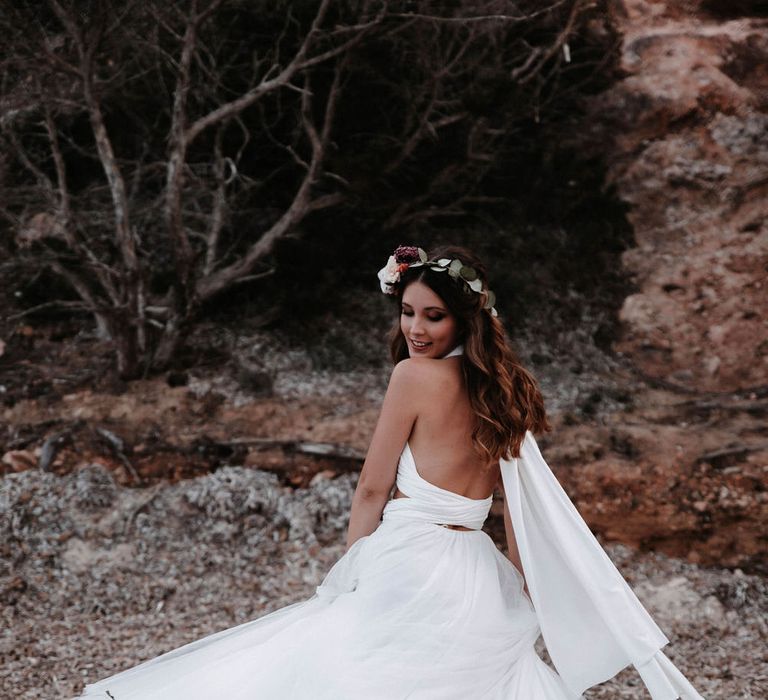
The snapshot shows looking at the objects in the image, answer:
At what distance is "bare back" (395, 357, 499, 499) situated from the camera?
2.31m

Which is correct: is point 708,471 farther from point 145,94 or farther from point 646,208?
point 145,94

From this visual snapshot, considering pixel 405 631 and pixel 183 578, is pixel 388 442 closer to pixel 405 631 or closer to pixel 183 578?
pixel 405 631

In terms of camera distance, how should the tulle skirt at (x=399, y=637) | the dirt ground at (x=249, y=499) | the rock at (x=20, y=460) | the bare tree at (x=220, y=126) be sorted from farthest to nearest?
the bare tree at (x=220, y=126) → the rock at (x=20, y=460) → the dirt ground at (x=249, y=499) → the tulle skirt at (x=399, y=637)

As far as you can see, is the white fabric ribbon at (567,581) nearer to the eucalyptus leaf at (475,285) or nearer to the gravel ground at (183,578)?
the eucalyptus leaf at (475,285)

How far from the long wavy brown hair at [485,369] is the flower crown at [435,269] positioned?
1 centimetres

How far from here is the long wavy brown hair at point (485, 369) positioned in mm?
2322

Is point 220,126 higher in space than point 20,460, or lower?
higher

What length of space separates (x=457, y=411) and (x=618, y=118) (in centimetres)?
770

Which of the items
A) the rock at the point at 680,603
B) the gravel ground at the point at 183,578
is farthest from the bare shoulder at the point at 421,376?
the rock at the point at 680,603

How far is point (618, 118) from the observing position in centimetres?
902

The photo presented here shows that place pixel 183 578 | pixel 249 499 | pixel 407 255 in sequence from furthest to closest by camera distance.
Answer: pixel 249 499 < pixel 183 578 < pixel 407 255

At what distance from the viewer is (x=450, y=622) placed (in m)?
2.26

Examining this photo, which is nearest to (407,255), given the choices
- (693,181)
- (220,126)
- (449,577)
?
(449,577)

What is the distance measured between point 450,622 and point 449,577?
0.13 m
